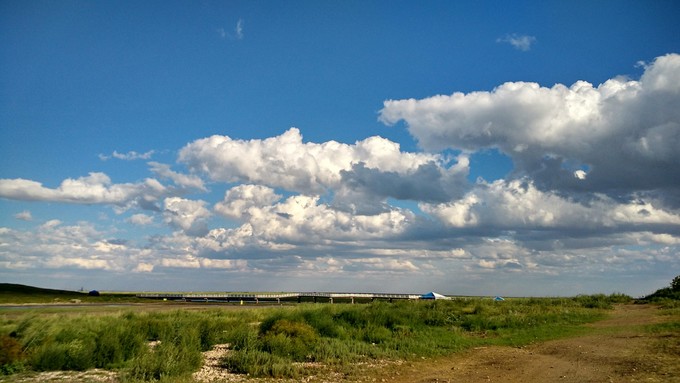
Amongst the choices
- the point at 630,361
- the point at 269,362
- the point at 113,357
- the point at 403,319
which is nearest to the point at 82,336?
the point at 113,357

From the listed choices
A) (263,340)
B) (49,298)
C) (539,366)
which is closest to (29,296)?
(49,298)

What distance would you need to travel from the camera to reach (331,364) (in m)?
17.8

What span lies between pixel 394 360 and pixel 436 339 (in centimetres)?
509

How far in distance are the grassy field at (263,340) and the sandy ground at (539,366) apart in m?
0.77

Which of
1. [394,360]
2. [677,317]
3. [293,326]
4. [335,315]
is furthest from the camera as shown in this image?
[335,315]

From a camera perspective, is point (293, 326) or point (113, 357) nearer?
point (113, 357)

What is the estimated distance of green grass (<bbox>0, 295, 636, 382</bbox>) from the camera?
637 inches

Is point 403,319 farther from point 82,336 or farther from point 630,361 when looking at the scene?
point 82,336

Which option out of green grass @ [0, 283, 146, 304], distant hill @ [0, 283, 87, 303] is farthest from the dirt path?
distant hill @ [0, 283, 87, 303]

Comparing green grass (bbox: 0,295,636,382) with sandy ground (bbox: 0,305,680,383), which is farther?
green grass (bbox: 0,295,636,382)

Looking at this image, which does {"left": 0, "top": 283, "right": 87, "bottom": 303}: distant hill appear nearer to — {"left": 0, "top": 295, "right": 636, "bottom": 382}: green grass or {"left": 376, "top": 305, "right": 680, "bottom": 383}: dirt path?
{"left": 0, "top": 295, "right": 636, "bottom": 382}: green grass

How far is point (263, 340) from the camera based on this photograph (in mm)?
20078

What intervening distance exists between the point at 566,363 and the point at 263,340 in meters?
11.0

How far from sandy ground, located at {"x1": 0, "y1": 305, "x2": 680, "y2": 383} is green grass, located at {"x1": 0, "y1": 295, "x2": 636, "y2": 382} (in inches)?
30.2
